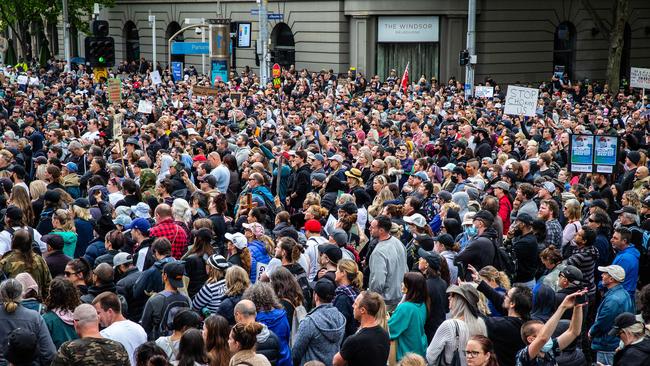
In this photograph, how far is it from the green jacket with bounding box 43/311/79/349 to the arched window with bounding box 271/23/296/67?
39224 millimetres

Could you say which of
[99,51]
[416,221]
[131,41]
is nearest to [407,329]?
[416,221]

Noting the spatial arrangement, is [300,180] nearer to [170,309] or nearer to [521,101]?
[521,101]

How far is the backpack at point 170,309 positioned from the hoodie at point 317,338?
1.08m

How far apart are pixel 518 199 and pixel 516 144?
22.7ft

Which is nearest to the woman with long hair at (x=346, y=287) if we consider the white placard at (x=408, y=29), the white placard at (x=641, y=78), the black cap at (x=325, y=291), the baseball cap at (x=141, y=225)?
the black cap at (x=325, y=291)

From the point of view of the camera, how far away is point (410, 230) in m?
11.7

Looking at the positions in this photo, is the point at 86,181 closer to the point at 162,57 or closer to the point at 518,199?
the point at 518,199

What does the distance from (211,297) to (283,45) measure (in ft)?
129

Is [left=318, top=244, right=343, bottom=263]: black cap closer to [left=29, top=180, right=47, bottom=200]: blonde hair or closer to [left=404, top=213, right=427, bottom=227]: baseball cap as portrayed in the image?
[left=404, top=213, right=427, bottom=227]: baseball cap

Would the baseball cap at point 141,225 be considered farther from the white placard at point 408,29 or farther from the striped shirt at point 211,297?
the white placard at point 408,29

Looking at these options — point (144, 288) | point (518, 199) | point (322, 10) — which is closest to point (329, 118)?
point (518, 199)

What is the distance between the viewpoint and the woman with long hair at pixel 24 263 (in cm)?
950

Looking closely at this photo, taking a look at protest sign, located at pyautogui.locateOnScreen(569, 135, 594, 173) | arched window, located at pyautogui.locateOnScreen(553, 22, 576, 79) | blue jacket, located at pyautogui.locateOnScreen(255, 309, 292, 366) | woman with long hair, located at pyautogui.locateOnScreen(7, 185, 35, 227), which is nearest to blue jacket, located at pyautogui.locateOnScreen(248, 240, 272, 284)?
blue jacket, located at pyautogui.locateOnScreen(255, 309, 292, 366)

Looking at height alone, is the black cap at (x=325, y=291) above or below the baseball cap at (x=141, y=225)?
below
